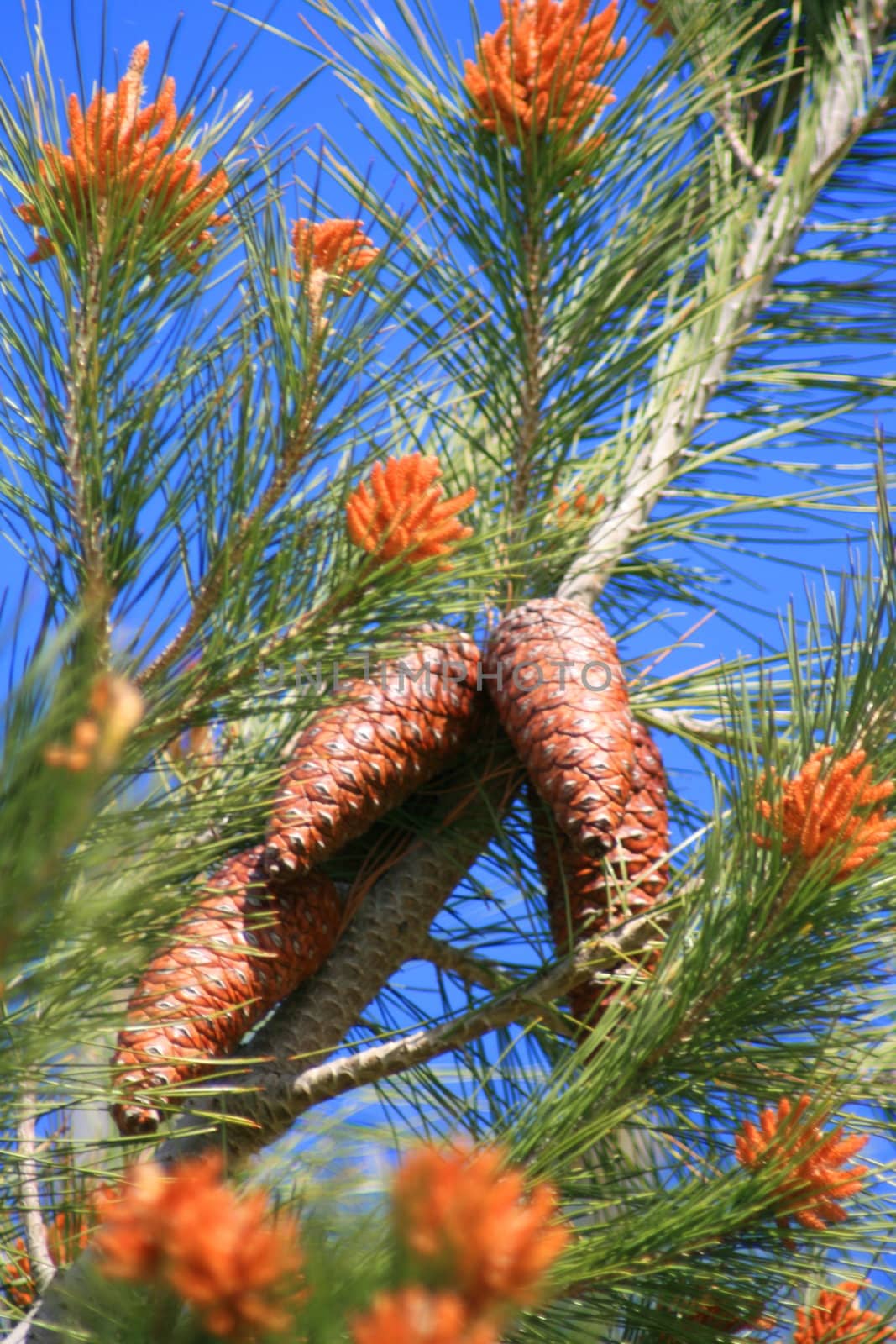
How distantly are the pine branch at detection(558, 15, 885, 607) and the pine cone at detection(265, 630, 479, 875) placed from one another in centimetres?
18

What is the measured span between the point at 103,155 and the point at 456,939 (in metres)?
0.72

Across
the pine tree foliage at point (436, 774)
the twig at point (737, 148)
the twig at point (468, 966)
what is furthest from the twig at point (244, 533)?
the twig at point (737, 148)

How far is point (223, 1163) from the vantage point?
80 centimetres

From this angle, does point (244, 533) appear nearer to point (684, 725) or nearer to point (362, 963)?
point (362, 963)

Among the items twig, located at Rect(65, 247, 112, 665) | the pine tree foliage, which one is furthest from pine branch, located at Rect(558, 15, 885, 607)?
twig, located at Rect(65, 247, 112, 665)

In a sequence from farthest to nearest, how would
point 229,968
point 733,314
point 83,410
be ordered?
point 733,314
point 229,968
point 83,410

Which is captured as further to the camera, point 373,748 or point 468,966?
point 468,966

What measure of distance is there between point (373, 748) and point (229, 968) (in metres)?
0.19


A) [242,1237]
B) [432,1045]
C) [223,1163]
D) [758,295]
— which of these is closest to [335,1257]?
[242,1237]

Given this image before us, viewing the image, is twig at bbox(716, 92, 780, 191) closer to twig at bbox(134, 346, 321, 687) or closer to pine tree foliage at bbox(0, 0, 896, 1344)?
pine tree foliage at bbox(0, 0, 896, 1344)

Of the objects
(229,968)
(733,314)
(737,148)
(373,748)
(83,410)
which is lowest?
(229,968)

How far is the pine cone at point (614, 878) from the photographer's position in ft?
3.18

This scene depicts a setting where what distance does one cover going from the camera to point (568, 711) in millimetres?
984

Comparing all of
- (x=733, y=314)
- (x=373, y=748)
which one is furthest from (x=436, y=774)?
(x=733, y=314)
